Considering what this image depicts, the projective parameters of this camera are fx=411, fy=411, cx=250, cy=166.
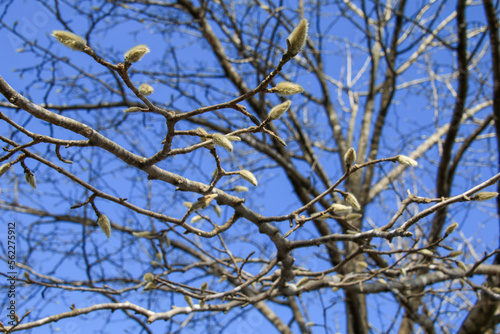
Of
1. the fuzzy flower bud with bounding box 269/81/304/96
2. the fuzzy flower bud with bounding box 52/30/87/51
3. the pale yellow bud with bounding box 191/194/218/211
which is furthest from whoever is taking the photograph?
the pale yellow bud with bounding box 191/194/218/211

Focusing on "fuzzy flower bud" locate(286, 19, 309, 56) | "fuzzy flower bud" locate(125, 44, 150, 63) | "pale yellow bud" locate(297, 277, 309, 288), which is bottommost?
"pale yellow bud" locate(297, 277, 309, 288)

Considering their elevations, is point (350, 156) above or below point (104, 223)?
above

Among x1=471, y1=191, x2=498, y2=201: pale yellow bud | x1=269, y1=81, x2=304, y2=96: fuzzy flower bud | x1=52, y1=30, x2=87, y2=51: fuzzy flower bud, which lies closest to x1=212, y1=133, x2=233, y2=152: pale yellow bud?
x1=269, y1=81, x2=304, y2=96: fuzzy flower bud

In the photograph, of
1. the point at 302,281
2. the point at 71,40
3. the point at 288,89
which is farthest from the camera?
the point at 302,281

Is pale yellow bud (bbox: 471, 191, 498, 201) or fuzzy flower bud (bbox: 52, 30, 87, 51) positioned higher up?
fuzzy flower bud (bbox: 52, 30, 87, 51)

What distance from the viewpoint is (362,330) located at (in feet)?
10.8

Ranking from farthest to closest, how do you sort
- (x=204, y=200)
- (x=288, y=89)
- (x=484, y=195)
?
1. (x=484, y=195)
2. (x=204, y=200)
3. (x=288, y=89)

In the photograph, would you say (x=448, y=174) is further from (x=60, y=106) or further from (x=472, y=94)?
(x=60, y=106)

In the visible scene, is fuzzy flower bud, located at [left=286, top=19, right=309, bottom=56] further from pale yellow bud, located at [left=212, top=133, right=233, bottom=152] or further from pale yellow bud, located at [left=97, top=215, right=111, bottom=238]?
pale yellow bud, located at [left=97, top=215, right=111, bottom=238]

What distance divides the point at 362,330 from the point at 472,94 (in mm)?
2520

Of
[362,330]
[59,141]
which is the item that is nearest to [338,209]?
[59,141]

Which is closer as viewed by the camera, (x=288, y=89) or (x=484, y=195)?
(x=288, y=89)

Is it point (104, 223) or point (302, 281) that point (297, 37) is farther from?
point (302, 281)

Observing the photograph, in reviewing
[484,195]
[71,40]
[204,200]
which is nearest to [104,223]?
[204,200]
